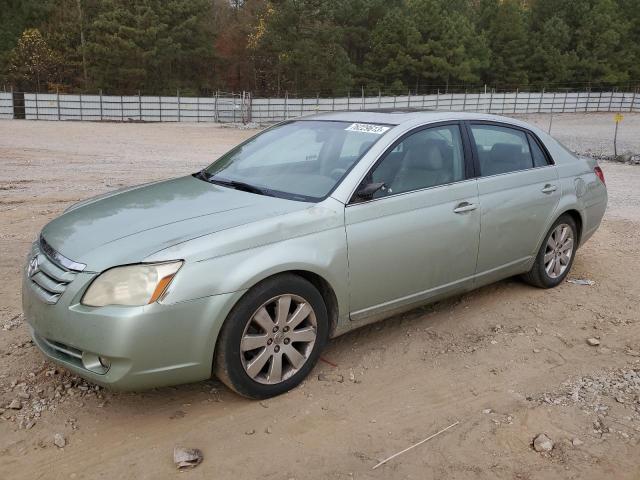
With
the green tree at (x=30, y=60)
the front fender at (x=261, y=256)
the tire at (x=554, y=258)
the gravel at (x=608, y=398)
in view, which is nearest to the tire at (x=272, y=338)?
the front fender at (x=261, y=256)

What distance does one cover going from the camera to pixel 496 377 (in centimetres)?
374

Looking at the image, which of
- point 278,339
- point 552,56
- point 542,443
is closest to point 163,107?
point 278,339

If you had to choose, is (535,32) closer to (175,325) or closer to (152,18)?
(152,18)

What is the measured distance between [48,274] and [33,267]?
0.85 ft

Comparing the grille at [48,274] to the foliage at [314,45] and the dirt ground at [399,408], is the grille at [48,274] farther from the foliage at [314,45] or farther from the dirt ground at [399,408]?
the foliage at [314,45]

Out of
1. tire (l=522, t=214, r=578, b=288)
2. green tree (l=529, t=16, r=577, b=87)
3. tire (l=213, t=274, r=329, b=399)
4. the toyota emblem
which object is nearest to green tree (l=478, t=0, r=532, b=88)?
green tree (l=529, t=16, r=577, b=87)

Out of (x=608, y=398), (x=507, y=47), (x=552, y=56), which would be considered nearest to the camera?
(x=608, y=398)

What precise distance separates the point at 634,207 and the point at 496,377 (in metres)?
7.16

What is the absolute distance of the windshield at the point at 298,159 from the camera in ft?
12.5

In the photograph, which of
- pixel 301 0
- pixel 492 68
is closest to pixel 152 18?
pixel 301 0

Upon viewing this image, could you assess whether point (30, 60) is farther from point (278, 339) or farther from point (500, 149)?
point (278, 339)

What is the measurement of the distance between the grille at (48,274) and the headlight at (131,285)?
17 centimetres

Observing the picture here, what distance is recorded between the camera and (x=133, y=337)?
284 cm

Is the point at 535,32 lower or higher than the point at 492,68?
higher
